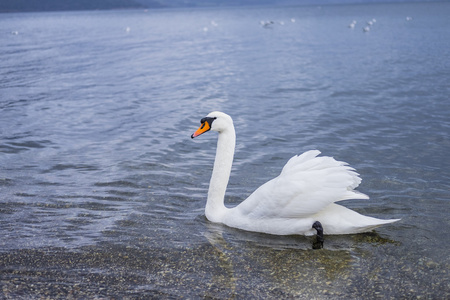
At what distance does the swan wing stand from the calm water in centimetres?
47

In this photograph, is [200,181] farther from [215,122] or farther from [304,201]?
[304,201]

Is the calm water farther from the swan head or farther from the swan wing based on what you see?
the swan head

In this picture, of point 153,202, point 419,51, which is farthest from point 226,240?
point 419,51

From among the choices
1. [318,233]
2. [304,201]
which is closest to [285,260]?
[318,233]

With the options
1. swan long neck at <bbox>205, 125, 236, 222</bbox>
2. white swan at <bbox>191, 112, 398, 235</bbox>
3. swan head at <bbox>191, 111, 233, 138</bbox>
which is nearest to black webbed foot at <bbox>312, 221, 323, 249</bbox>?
white swan at <bbox>191, 112, 398, 235</bbox>

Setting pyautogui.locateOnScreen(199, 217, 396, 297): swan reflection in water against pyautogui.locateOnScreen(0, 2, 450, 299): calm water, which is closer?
pyautogui.locateOnScreen(199, 217, 396, 297): swan reflection in water

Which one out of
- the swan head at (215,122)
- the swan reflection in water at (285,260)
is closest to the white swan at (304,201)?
the swan head at (215,122)

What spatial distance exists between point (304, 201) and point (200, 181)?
3171 millimetres

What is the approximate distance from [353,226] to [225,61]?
22102mm

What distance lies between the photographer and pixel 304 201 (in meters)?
6.05

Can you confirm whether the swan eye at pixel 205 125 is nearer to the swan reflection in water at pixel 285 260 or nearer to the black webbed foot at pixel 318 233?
the swan reflection in water at pixel 285 260

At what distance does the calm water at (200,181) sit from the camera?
5.46m

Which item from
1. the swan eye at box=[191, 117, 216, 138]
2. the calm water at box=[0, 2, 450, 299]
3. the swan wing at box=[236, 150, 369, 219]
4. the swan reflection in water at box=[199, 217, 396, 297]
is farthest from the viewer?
the swan eye at box=[191, 117, 216, 138]

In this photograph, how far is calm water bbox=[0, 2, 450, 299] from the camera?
5.46 metres
